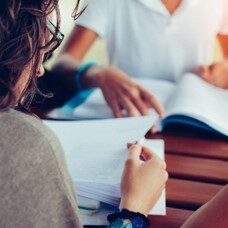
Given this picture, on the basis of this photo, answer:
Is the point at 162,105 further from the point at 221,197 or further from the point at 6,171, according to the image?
the point at 6,171

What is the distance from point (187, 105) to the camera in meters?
1.06

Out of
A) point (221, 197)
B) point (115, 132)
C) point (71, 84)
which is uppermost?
point (221, 197)

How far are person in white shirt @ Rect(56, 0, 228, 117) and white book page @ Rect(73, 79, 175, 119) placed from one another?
0.66 ft

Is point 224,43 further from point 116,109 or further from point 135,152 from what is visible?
point 135,152

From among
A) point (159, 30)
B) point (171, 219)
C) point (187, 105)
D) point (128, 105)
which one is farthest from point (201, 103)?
point (159, 30)

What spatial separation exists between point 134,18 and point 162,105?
0.50m

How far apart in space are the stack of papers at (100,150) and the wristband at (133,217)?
61 mm

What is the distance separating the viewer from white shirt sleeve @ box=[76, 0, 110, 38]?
4.92 ft

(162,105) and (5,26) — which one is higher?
(5,26)

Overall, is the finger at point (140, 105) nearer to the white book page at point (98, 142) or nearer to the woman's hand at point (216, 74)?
the white book page at point (98, 142)

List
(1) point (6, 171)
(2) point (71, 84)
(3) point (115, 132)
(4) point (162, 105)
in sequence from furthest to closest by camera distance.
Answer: (2) point (71, 84)
(4) point (162, 105)
(3) point (115, 132)
(1) point (6, 171)

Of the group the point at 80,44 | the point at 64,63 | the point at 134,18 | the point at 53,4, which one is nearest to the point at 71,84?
the point at 64,63

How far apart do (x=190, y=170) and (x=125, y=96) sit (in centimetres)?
29

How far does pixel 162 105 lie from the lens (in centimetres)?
113
